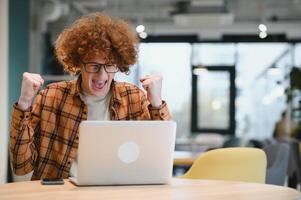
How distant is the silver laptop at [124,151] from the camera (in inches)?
82.3

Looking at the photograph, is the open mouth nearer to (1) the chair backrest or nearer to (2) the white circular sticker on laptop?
(2) the white circular sticker on laptop

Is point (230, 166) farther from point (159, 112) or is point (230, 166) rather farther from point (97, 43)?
point (97, 43)

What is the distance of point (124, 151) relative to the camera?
6.97 feet

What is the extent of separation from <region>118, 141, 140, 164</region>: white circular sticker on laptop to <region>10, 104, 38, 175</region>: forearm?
0.51 metres

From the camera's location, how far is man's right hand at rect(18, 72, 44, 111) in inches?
90.0

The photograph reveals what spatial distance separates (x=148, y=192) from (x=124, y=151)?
0.18m

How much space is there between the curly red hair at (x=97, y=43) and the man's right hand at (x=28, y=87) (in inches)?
15.0

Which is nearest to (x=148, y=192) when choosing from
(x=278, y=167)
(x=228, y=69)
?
(x=278, y=167)

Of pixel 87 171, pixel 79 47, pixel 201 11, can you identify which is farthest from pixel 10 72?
pixel 87 171

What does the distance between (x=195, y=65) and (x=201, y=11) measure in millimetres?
3720

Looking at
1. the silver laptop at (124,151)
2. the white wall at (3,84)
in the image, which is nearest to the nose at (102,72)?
the silver laptop at (124,151)

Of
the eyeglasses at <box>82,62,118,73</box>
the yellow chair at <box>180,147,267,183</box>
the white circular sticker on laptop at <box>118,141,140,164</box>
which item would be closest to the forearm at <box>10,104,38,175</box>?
the eyeglasses at <box>82,62,118,73</box>

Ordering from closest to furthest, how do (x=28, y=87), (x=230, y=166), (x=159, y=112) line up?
(x=28, y=87) → (x=159, y=112) → (x=230, y=166)

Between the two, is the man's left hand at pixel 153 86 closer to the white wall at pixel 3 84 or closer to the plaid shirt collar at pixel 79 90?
the plaid shirt collar at pixel 79 90
